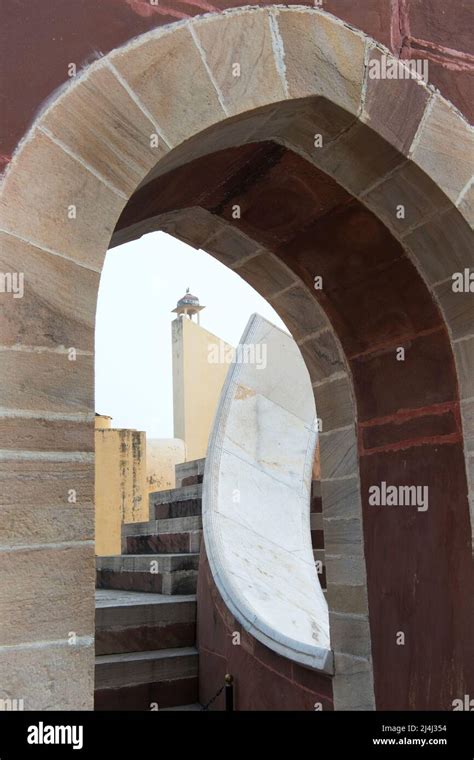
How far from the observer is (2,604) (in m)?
1.47

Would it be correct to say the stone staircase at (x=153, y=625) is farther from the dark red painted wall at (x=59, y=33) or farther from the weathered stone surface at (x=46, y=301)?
the dark red painted wall at (x=59, y=33)

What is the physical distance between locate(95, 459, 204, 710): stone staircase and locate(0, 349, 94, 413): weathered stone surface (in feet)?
10.6

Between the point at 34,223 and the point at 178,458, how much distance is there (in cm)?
969

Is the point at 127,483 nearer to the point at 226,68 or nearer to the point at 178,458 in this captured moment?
the point at 178,458

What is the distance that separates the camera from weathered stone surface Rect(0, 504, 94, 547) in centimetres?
150

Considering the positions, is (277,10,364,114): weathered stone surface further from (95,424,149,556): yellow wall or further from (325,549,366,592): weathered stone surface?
(95,424,149,556): yellow wall

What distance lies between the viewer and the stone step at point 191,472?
22.2ft

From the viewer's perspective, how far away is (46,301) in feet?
5.32

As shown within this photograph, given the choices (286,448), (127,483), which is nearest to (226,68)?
(286,448)

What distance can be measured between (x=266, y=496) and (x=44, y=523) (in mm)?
3936

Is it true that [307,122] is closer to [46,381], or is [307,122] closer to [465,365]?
[465,365]

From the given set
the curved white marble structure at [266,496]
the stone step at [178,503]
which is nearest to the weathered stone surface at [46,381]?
the curved white marble structure at [266,496]

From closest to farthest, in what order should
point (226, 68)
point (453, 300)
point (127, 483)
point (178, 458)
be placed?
1. point (226, 68)
2. point (453, 300)
3. point (127, 483)
4. point (178, 458)

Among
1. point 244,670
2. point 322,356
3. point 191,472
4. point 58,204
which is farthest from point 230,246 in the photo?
point 191,472
